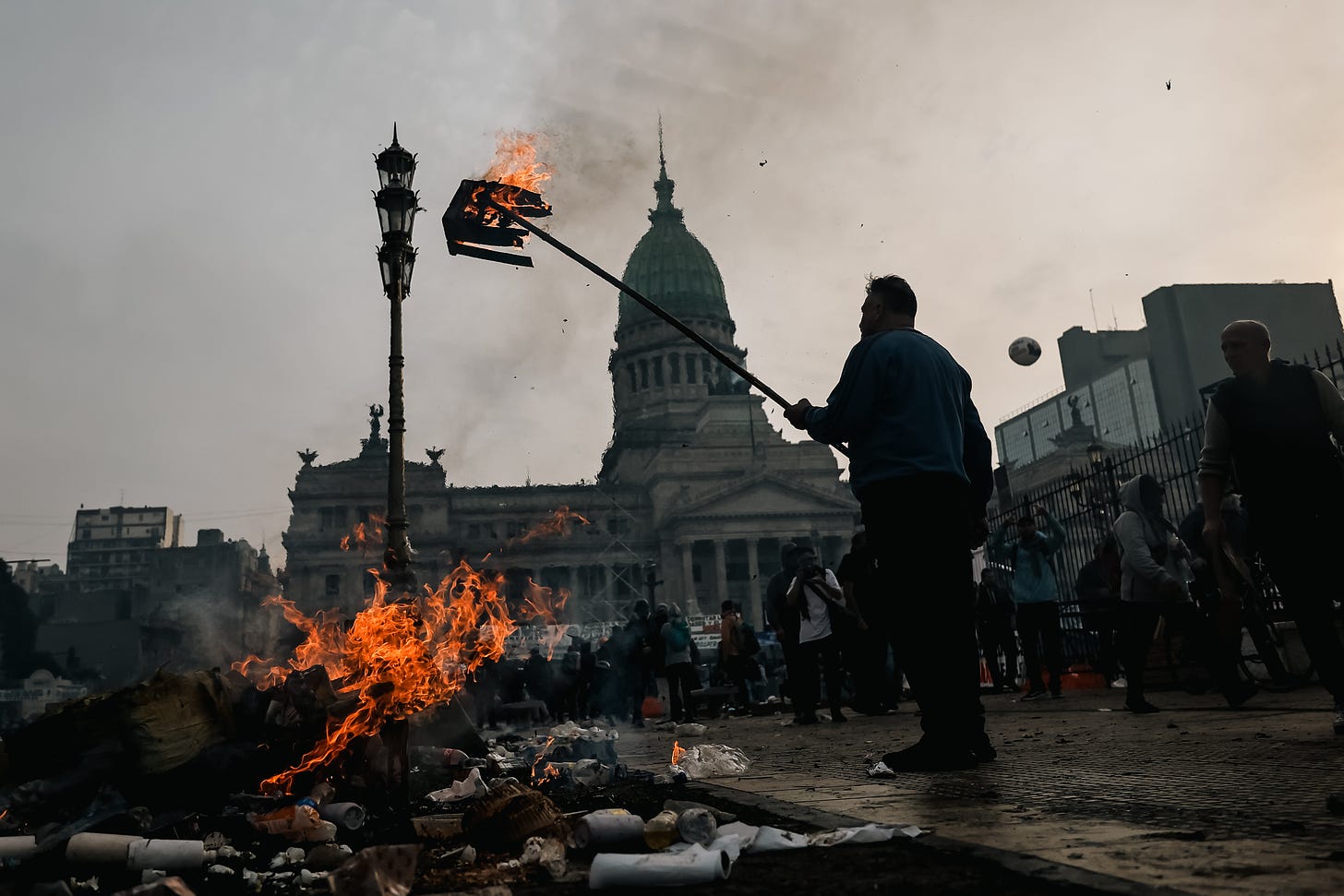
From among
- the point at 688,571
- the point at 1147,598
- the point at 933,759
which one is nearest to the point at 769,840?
the point at 933,759

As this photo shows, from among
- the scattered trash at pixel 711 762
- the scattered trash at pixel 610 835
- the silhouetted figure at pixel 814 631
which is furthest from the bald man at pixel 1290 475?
the silhouetted figure at pixel 814 631

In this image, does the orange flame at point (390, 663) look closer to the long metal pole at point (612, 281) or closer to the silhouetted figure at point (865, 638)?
the long metal pole at point (612, 281)

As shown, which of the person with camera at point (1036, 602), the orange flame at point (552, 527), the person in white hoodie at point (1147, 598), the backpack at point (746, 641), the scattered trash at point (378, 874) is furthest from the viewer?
the orange flame at point (552, 527)

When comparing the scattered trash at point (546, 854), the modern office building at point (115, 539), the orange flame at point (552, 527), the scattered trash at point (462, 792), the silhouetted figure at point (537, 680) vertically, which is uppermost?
the modern office building at point (115, 539)

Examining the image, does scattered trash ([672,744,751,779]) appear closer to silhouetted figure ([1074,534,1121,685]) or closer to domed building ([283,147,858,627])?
silhouetted figure ([1074,534,1121,685])

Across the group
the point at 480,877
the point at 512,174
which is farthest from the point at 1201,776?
the point at 512,174

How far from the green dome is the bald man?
242 ft

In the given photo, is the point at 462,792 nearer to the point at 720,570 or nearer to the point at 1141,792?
the point at 1141,792

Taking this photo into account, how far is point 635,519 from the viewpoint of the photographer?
67375 mm

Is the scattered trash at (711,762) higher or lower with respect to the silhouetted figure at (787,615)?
lower

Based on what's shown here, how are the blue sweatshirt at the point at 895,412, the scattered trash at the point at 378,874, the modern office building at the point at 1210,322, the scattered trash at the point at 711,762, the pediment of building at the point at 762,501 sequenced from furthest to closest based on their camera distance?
the pediment of building at the point at 762,501
the modern office building at the point at 1210,322
the scattered trash at the point at 711,762
the blue sweatshirt at the point at 895,412
the scattered trash at the point at 378,874

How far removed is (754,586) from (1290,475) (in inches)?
2365

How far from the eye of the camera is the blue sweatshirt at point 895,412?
432 cm

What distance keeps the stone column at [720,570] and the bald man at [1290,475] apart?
57.7 metres
